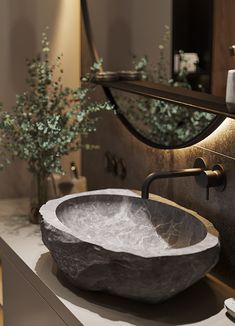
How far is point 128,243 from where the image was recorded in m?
1.91

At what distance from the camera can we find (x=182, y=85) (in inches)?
78.3

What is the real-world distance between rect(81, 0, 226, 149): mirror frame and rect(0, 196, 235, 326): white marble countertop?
41cm

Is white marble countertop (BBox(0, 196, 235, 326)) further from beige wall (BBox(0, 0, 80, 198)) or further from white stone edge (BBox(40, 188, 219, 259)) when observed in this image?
beige wall (BBox(0, 0, 80, 198))

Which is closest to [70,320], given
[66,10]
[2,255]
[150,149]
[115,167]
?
[2,255]

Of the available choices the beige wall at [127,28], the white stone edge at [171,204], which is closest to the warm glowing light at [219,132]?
the white stone edge at [171,204]

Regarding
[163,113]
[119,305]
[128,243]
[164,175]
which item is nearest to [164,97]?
[163,113]

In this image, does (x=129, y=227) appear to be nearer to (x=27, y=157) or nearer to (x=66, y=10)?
(x=27, y=157)

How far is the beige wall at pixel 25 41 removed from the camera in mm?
2385

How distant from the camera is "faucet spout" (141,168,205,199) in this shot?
173cm

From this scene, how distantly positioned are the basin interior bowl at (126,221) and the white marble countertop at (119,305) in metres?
0.13

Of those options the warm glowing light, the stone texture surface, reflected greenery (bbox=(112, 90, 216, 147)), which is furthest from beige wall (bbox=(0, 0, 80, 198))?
the warm glowing light

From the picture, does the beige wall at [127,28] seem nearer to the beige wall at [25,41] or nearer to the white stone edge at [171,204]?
the beige wall at [25,41]

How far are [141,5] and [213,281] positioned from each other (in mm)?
917

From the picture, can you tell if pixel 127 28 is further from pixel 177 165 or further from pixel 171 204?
pixel 171 204
